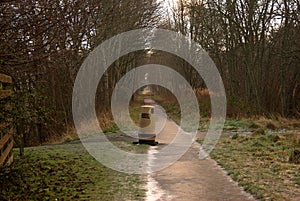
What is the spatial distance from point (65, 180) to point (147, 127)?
19.6ft

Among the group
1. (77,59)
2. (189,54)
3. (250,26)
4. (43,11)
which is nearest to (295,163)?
(43,11)

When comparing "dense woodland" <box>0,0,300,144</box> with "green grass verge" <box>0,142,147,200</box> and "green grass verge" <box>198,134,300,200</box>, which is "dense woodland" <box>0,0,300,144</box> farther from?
"green grass verge" <box>198,134,300,200</box>

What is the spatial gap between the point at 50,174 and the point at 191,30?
88.6ft

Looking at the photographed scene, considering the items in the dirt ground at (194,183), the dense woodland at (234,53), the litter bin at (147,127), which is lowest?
the dirt ground at (194,183)

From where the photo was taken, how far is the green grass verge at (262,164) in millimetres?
6867

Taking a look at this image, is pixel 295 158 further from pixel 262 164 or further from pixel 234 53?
pixel 234 53

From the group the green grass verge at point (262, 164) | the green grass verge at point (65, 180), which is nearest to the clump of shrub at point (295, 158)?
the green grass verge at point (262, 164)

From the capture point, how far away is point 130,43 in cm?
2552

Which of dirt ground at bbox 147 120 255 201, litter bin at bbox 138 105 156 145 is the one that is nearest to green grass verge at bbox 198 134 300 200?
dirt ground at bbox 147 120 255 201

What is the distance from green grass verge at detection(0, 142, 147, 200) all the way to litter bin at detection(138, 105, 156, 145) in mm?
3391

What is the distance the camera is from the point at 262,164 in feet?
30.5

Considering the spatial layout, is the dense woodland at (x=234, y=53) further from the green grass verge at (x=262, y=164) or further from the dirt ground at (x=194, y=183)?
the green grass verge at (x=262, y=164)

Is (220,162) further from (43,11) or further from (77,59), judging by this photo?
(77,59)

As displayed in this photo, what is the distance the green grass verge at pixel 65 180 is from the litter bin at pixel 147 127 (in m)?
3.39
